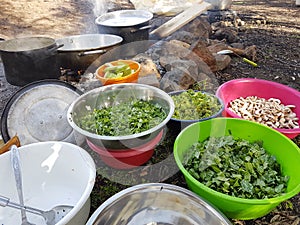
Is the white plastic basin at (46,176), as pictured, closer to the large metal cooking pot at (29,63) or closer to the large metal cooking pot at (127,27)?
the large metal cooking pot at (29,63)

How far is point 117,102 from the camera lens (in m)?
2.19

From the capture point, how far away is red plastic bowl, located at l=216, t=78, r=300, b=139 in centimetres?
254

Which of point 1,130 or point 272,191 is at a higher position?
point 1,130

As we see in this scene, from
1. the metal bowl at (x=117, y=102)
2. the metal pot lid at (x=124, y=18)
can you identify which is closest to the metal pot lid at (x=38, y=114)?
the metal bowl at (x=117, y=102)

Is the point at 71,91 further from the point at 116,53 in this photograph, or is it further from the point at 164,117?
the point at 116,53

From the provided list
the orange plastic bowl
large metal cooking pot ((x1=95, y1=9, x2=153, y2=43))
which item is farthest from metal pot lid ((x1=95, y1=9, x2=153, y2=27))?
the orange plastic bowl

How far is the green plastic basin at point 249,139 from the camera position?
1.45 meters

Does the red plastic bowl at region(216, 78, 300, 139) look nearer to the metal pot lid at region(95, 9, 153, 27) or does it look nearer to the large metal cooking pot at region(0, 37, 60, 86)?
the metal pot lid at region(95, 9, 153, 27)

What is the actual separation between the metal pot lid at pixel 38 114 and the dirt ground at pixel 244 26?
36.3 inches

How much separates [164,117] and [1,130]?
1272 mm

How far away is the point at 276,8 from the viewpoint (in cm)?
662

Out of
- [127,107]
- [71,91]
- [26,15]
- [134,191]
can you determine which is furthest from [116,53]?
[26,15]

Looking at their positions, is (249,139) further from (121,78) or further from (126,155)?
(121,78)

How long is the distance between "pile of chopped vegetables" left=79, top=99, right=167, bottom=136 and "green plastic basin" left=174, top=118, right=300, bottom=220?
0.87ft
